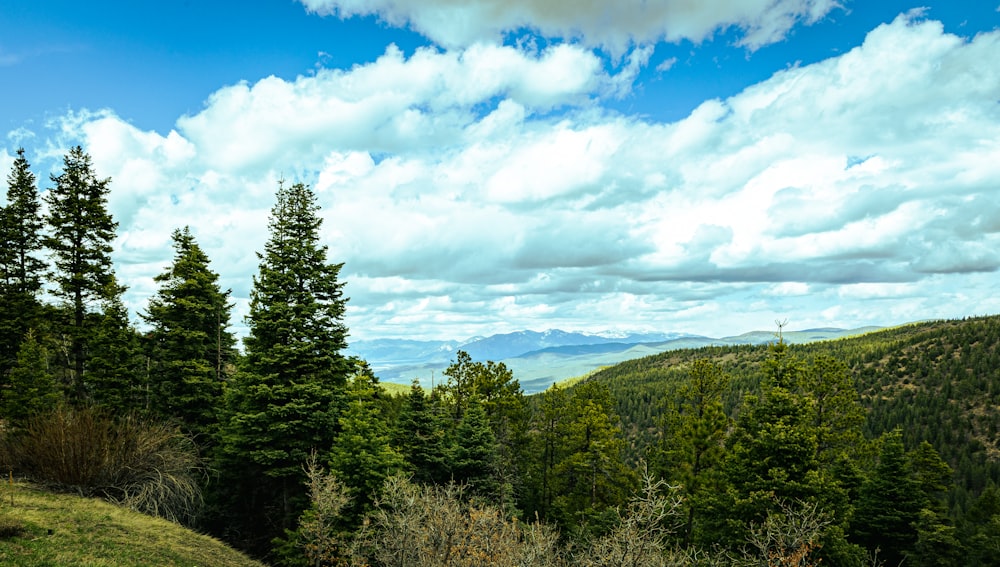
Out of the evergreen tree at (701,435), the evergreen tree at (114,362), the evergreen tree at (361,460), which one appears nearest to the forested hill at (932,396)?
Answer: the evergreen tree at (701,435)

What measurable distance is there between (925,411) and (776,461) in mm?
68315

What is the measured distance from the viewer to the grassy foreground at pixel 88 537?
50.3ft

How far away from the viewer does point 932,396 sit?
75.6m

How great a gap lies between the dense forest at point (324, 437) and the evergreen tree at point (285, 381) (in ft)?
0.52

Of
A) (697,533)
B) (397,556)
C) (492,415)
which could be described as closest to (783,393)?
(697,533)

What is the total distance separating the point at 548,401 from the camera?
4812cm

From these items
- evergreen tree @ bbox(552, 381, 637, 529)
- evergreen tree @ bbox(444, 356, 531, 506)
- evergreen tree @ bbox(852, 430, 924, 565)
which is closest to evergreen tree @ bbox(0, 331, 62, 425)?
evergreen tree @ bbox(444, 356, 531, 506)

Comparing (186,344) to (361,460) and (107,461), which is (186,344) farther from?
(361,460)

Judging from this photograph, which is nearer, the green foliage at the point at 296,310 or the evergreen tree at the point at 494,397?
the green foliage at the point at 296,310

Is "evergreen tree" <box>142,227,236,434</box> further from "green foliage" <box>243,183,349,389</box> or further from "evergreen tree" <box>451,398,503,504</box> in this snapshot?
"evergreen tree" <box>451,398,503,504</box>

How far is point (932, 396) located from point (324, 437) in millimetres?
89772

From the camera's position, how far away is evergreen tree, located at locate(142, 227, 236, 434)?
111 feet

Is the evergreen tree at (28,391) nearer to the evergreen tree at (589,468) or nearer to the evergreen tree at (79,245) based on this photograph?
the evergreen tree at (79,245)

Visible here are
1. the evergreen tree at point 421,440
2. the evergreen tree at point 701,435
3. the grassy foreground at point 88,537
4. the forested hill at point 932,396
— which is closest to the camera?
the grassy foreground at point 88,537
